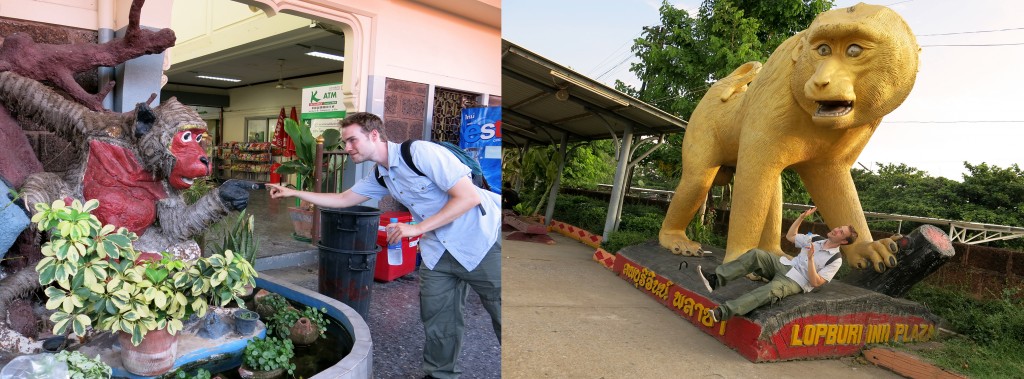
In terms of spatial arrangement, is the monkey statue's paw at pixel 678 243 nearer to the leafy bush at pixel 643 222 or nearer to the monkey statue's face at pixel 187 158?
the leafy bush at pixel 643 222

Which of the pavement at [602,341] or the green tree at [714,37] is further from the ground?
the green tree at [714,37]

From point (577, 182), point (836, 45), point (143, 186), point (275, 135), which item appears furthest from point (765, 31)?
point (275, 135)

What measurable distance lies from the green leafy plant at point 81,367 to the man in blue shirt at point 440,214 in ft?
1.87

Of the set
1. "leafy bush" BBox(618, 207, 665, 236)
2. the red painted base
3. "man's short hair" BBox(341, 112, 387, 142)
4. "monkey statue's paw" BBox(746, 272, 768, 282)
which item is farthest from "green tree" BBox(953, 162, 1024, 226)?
"leafy bush" BBox(618, 207, 665, 236)

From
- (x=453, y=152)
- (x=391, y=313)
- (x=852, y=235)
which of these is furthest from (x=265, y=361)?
(x=852, y=235)

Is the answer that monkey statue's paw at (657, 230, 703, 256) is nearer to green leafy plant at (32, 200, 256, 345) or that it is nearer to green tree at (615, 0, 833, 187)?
green tree at (615, 0, 833, 187)

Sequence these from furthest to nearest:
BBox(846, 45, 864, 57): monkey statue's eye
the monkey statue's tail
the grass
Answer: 1. the monkey statue's tail
2. BBox(846, 45, 864, 57): monkey statue's eye
3. the grass

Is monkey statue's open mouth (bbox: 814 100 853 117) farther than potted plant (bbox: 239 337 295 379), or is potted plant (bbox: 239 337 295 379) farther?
potted plant (bbox: 239 337 295 379)

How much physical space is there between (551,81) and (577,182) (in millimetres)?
1585

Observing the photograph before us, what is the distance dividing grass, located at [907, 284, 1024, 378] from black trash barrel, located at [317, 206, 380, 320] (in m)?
2.01

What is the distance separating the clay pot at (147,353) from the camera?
165cm

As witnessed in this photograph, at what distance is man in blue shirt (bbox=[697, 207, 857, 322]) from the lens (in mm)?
1992

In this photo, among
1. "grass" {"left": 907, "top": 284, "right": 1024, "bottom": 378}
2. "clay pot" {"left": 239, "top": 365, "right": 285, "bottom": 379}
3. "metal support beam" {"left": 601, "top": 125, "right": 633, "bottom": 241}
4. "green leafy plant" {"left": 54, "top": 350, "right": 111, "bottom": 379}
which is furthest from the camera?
"metal support beam" {"left": 601, "top": 125, "right": 633, "bottom": 241}

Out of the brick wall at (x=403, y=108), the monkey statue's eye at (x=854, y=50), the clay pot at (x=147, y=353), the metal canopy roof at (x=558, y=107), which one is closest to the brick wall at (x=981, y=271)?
the monkey statue's eye at (x=854, y=50)
